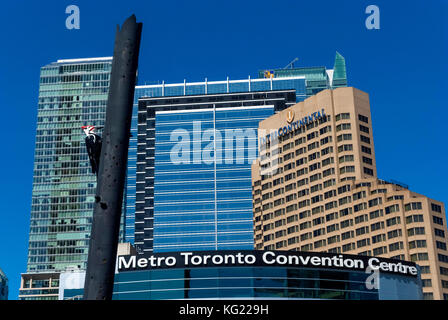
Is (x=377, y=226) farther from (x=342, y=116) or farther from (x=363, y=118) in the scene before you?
(x=342, y=116)

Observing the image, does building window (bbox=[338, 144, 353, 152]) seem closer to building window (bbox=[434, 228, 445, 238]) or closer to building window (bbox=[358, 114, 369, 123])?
building window (bbox=[358, 114, 369, 123])

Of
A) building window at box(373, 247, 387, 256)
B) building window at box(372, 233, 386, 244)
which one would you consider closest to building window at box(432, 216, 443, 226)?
building window at box(372, 233, 386, 244)

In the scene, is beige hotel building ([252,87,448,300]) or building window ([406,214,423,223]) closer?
beige hotel building ([252,87,448,300])

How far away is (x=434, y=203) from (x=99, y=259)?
16751cm

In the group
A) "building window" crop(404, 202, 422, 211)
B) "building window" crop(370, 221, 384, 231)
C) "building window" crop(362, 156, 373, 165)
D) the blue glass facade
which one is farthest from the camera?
"building window" crop(362, 156, 373, 165)

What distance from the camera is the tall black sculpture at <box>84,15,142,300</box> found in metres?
9.89

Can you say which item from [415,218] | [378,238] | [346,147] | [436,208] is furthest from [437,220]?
[346,147]

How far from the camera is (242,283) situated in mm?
89375

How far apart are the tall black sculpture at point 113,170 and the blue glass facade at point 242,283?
79.0 m

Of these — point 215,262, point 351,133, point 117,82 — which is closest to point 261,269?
point 215,262

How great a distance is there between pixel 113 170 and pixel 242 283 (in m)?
80.7

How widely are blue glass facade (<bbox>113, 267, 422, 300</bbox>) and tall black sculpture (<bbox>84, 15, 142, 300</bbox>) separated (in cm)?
7904
